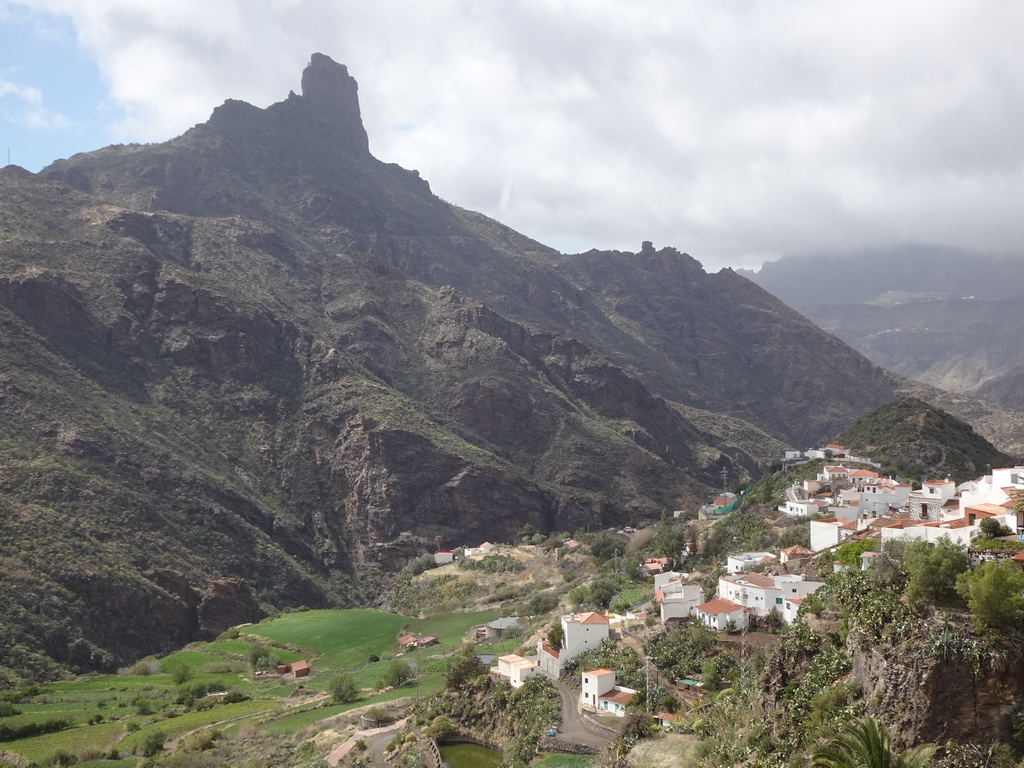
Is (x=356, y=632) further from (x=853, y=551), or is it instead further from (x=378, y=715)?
(x=853, y=551)

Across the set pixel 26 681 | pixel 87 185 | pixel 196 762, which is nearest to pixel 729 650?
pixel 196 762

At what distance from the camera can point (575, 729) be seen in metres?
35.5

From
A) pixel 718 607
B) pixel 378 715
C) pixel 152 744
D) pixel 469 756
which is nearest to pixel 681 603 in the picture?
pixel 718 607

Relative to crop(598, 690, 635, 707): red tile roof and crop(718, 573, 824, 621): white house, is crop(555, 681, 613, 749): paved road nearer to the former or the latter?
crop(598, 690, 635, 707): red tile roof

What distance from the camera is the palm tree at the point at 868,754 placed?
54.0 ft

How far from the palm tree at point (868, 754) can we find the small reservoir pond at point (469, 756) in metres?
22.0

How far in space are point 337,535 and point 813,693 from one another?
8714 centimetres

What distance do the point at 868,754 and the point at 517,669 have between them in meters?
27.7

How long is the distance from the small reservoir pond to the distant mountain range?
33.4m

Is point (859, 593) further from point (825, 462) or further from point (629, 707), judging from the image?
point (825, 462)

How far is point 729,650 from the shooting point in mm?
36688

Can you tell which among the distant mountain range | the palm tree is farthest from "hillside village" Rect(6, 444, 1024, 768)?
the distant mountain range

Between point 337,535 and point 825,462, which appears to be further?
point 337,535

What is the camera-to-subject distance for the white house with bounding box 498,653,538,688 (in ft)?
138
